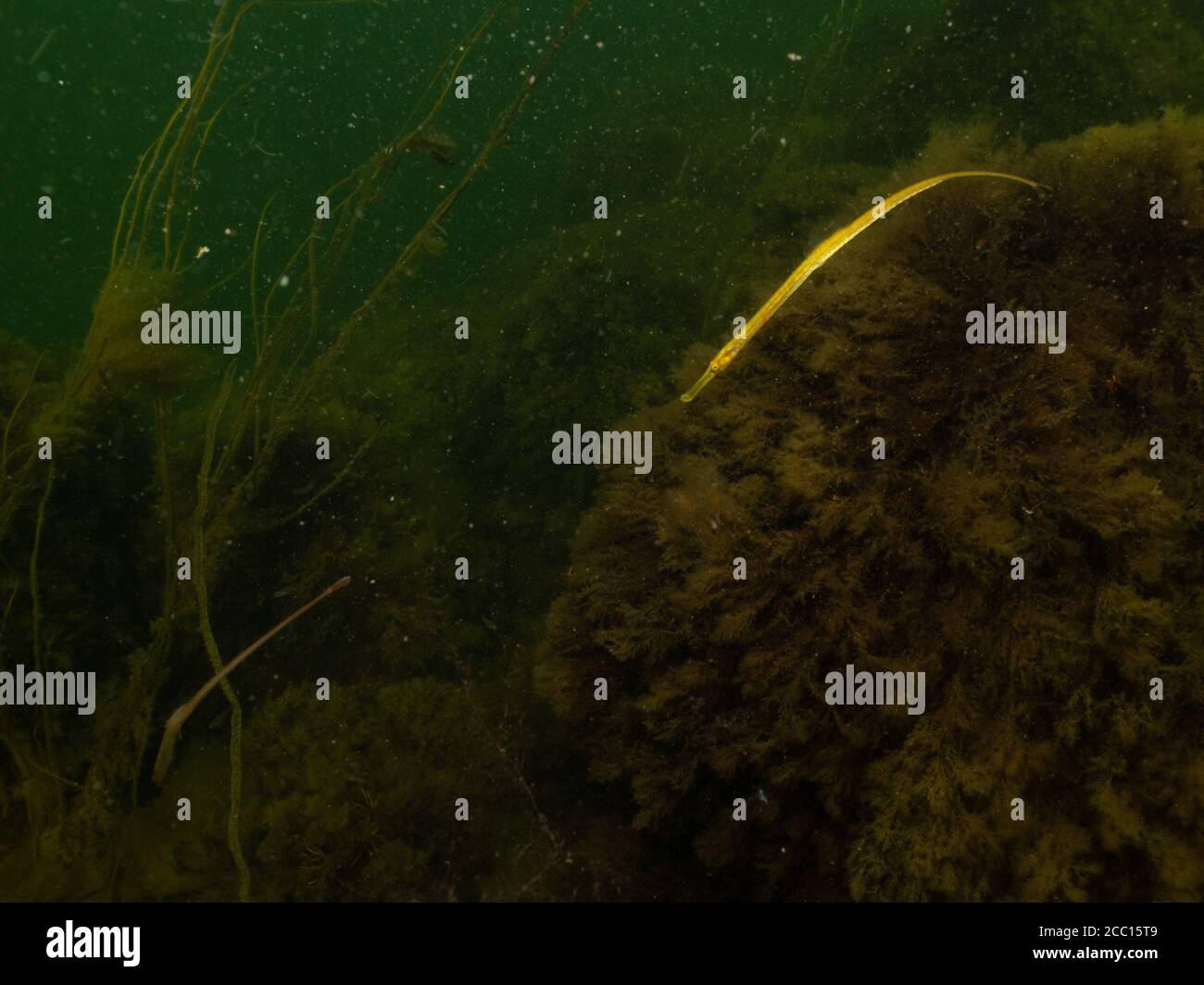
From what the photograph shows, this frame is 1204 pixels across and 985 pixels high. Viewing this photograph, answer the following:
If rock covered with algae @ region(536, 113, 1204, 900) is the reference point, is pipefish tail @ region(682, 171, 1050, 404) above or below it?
above

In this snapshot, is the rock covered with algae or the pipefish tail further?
the rock covered with algae

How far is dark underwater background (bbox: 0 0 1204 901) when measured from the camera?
3201 millimetres

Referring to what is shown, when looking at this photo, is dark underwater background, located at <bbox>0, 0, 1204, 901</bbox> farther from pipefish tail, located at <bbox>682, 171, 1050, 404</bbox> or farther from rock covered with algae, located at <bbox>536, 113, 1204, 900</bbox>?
pipefish tail, located at <bbox>682, 171, 1050, 404</bbox>

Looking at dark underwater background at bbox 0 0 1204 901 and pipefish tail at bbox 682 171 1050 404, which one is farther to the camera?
dark underwater background at bbox 0 0 1204 901

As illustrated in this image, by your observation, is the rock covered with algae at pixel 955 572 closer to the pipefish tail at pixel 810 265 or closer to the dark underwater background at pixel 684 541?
the dark underwater background at pixel 684 541

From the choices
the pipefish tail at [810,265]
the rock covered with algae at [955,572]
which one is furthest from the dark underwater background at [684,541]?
the pipefish tail at [810,265]

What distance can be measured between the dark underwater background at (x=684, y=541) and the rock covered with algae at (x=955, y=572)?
22 mm

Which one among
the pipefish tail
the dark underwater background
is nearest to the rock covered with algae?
the dark underwater background

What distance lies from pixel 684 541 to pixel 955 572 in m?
1.51

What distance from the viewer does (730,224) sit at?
827cm

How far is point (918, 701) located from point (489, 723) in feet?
12.1

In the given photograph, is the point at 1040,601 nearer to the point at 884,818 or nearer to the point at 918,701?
the point at 918,701

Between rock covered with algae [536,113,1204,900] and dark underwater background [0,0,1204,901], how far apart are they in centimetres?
2

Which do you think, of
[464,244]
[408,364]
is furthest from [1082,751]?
[464,244]
